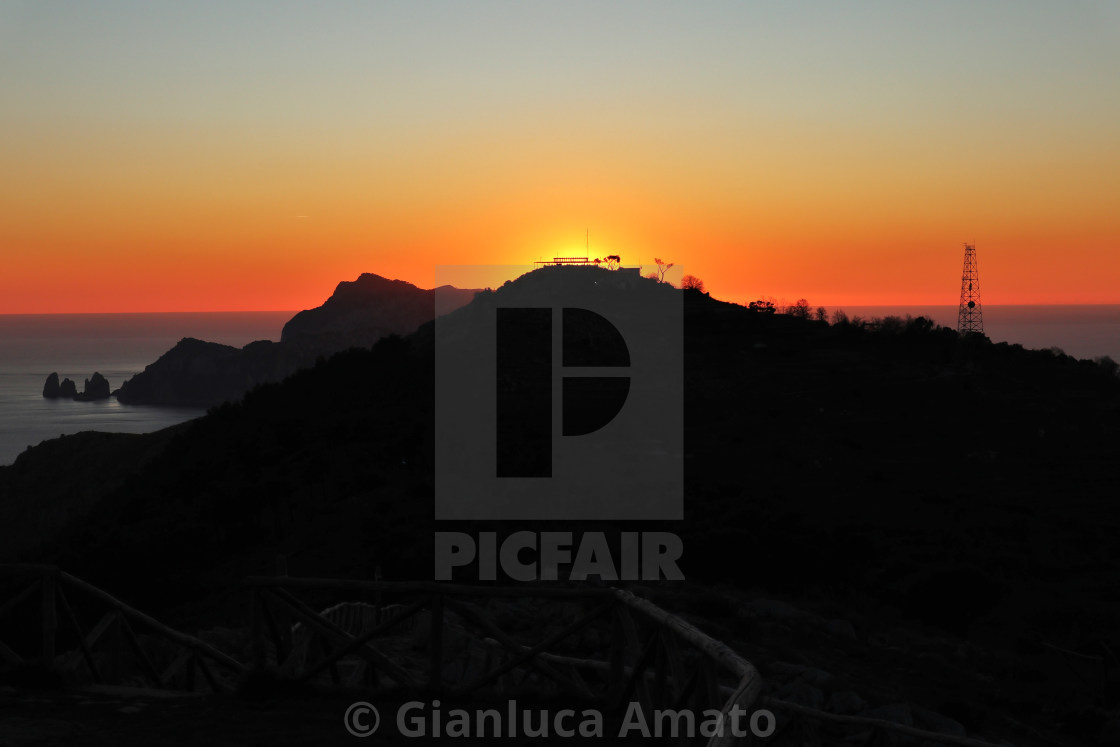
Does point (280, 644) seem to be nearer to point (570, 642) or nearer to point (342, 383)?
point (570, 642)

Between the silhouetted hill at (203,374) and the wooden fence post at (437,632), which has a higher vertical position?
the silhouetted hill at (203,374)

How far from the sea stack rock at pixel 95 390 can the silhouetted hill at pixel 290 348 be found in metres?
7.43

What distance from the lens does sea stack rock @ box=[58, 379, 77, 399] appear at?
156 m

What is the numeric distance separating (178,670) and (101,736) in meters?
3.87

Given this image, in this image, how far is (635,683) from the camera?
6.77 meters

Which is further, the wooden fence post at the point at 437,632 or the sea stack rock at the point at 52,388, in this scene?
the sea stack rock at the point at 52,388

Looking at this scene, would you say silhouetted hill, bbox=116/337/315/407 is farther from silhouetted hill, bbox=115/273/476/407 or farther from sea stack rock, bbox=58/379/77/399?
sea stack rock, bbox=58/379/77/399

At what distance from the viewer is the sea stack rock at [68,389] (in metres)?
156

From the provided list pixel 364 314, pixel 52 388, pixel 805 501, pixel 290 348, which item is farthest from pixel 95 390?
pixel 805 501

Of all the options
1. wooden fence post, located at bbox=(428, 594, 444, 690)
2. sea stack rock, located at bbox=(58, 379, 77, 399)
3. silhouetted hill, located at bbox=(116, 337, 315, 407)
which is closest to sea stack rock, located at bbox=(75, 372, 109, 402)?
sea stack rock, located at bbox=(58, 379, 77, 399)

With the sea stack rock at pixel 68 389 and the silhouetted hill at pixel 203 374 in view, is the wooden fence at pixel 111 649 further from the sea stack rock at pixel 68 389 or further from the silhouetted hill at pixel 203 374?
the sea stack rock at pixel 68 389

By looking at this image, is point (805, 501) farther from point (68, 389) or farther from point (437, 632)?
point (68, 389)

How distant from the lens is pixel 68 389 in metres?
157

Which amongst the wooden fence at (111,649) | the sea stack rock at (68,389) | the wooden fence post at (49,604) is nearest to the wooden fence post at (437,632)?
the wooden fence at (111,649)
